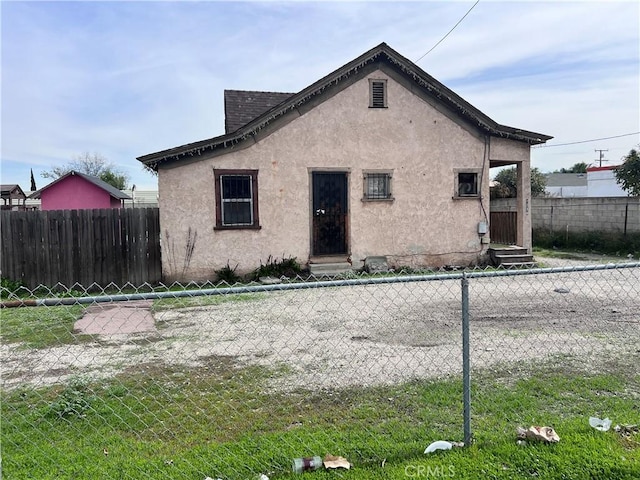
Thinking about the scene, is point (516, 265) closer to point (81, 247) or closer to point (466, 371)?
point (466, 371)

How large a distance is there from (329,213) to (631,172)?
1468cm

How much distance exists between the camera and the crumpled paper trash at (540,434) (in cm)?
322

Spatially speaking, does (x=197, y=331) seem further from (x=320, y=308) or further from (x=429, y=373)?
(x=429, y=373)

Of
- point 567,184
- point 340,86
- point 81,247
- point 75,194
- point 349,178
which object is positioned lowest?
point 81,247

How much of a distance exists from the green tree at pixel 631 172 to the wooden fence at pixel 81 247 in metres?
18.9

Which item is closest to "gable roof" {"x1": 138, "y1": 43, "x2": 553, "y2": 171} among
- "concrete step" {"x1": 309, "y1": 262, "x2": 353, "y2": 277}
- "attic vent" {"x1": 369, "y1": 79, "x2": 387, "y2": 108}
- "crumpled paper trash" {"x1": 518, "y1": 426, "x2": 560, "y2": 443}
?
"attic vent" {"x1": 369, "y1": 79, "x2": 387, "y2": 108}

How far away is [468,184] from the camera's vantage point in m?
13.5

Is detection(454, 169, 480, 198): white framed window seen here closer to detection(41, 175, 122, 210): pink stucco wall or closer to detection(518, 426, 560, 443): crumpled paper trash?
detection(518, 426, 560, 443): crumpled paper trash

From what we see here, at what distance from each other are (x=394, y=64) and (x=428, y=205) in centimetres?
391

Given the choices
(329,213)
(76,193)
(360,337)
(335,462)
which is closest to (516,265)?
(329,213)

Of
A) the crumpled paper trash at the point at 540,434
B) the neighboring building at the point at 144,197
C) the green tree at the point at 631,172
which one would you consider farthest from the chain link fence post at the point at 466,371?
the neighboring building at the point at 144,197

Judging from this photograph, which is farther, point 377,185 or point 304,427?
point 377,185

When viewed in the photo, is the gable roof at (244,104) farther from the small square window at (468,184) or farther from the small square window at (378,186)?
the small square window at (468,184)

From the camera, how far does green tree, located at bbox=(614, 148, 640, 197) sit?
19.5 metres
